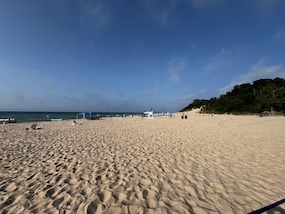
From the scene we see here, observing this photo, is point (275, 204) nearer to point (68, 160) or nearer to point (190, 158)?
point (190, 158)

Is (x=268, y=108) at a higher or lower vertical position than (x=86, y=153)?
higher

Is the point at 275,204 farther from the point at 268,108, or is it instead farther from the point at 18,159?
the point at 268,108

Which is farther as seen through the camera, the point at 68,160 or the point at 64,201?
the point at 68,160

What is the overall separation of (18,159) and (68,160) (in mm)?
2095

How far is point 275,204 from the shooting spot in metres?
2.90

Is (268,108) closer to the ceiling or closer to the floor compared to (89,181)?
closer to the ceiling

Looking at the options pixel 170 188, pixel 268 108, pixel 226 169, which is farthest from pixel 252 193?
pixel 268 108

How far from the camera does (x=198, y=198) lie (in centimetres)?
318

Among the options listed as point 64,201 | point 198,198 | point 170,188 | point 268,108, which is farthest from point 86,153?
point 268,108

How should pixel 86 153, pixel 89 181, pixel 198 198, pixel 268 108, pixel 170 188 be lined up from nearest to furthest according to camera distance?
pixel 198 198
pixel 170 188
pixel 89 181
pixel 86 153
pixel 268 108

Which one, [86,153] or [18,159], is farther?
[86,153]

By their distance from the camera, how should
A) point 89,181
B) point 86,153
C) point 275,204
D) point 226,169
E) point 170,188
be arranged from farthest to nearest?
point 86,153 < point 226,169 < point 89,181 < point 170,188 < point 275,204

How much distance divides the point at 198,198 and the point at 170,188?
2.24 ft

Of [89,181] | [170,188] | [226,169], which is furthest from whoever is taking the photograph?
[226,169]
